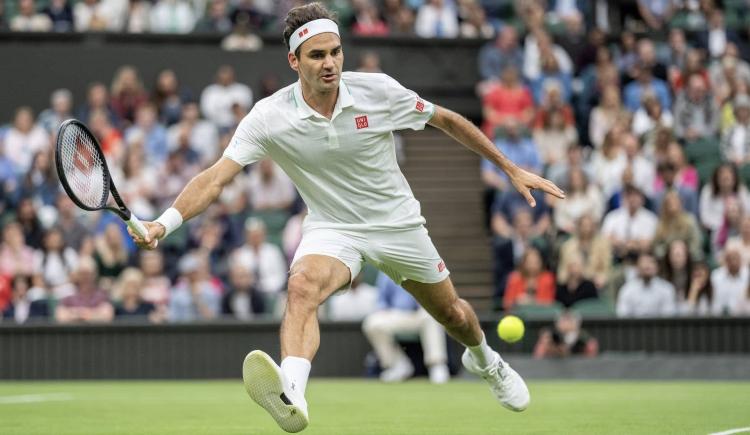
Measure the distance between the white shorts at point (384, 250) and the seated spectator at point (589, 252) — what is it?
314 inches

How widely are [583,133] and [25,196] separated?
23.5 feet

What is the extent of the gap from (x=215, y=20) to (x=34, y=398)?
9.31 m

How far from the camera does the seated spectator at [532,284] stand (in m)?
15.4

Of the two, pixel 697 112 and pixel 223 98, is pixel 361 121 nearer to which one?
pixel 223 98

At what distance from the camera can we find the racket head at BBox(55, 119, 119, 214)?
6612mm

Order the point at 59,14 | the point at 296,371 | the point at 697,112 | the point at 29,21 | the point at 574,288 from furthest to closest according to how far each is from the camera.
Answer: the point at 59,14 < the point at 29,21 < the point at 697,112 < the point at 574,288 < the point at 296,371

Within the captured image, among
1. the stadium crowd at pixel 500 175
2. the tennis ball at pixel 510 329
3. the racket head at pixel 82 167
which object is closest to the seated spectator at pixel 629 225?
the stadium crowd at pixel 500 175

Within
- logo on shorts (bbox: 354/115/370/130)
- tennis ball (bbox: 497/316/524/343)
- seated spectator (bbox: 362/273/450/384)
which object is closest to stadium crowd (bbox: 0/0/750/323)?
seated spectator (bbox: 362/273/450/384)

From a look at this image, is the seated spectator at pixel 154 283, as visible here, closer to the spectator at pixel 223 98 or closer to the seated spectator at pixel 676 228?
the spectator at pixel 223 98

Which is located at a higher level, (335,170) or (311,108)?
(311,108)

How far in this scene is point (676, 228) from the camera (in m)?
16.0

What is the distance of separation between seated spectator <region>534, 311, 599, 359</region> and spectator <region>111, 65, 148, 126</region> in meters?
6.58

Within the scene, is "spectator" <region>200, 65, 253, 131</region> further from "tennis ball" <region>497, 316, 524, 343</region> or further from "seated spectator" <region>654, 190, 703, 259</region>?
"tennis ball" <region>497, 316, 524, 343</region>

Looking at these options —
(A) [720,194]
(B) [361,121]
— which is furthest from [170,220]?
(A) [720,194]
